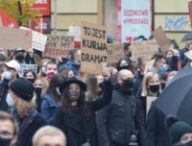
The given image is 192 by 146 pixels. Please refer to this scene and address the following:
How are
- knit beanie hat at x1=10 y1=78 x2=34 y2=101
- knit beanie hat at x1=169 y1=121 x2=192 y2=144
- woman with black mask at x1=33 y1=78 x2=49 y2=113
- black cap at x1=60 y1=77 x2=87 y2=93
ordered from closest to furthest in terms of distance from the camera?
knit beanie hat at x1=169 y1=121 x2=192 y2=144, knit beanie hat at x1=10 y1=78 x2=34 y2=101, black cap at x1=60 y1=77 x2=87 y2=93, woman with black mask at x1=33 y1=78 x2=49 y2=113

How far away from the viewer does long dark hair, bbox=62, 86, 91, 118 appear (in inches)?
413

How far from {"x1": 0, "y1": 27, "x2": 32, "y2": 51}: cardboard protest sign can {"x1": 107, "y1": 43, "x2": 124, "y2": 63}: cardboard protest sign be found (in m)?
1.35

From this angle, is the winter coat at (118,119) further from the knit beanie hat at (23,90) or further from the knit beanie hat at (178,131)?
the knit beanie hat at (178,131)

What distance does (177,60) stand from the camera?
17359 mm

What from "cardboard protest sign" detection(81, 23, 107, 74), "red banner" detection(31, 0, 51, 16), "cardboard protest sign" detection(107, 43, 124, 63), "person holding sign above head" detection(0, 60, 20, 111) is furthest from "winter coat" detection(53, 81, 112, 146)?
"red banner" detection(31, 0, 51, 16)

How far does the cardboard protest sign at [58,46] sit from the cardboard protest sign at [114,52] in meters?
1.22

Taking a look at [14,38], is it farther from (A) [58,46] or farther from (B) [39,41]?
(A) [58,46]

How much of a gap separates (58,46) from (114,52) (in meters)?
1.70

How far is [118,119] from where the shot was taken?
12000 mm

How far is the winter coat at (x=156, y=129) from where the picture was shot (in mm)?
11305

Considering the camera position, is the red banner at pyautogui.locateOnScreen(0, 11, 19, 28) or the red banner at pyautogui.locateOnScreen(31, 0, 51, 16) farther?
the red banner at pyautogui.locateOnScreen(31, 0, 51, 16)

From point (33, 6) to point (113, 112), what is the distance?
20169mm

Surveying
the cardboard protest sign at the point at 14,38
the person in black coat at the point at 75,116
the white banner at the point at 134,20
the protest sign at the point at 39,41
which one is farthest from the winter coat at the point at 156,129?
the white banner at the point at 134,20

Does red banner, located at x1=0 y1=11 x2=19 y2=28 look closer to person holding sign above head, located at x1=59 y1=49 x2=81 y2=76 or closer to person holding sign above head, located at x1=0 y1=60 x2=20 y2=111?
person holding sign above head, located at x1=59 y1=49 x2=81 y2=76
